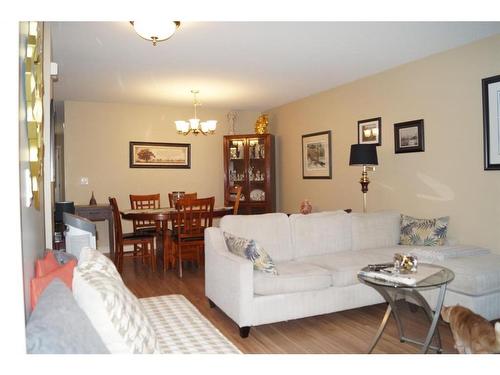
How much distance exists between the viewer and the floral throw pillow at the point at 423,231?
12.0ft

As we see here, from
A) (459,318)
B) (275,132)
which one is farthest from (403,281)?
(275,132)

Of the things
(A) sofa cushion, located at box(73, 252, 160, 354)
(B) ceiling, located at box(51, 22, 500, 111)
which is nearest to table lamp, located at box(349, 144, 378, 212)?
(B) ceiling, located at box(51, 22, 500, 111)

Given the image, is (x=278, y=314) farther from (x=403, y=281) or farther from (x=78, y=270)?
(x=78, y=270)

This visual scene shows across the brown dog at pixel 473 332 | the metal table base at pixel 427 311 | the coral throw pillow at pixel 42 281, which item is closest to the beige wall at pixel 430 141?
the metal table base at pixel 427 311

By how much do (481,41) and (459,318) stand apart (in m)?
2.66

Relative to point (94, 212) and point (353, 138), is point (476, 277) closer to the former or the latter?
point (353, 138)

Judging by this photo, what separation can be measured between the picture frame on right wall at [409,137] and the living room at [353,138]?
0.06 metres

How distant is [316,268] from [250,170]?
369cm

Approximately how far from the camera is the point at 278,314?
2.85m

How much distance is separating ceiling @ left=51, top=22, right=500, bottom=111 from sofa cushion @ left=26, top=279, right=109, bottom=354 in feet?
8.14

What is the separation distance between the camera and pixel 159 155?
644cm

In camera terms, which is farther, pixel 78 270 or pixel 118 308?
pixel 78 270

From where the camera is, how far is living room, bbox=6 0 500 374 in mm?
3582

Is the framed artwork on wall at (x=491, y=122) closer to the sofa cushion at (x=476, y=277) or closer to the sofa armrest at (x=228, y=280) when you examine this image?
the sofa cushion at (x=476, y=277)
